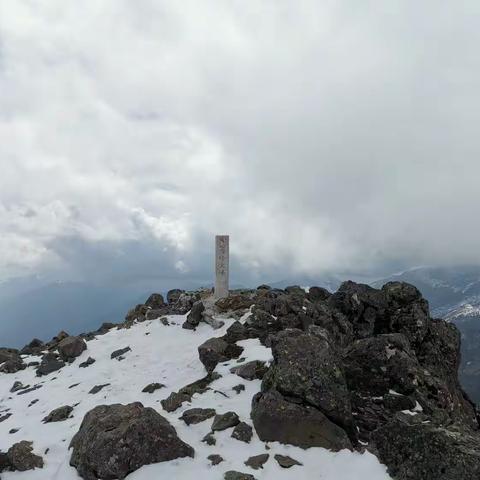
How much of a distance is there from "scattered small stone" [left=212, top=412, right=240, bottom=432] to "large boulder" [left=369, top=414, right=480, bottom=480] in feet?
16.5

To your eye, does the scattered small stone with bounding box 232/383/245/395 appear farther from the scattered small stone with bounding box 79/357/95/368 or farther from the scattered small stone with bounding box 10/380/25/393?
the scattered small stone with bounding box 10/380/25/393

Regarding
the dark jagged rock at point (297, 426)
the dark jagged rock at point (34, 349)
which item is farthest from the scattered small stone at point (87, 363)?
the dark jagged rock at point (297, 426)

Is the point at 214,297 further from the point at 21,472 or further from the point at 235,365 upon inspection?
the point at 21,472

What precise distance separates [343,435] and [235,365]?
798 centimetres

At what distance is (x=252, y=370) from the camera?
1988 cm

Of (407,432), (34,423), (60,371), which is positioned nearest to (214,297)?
(60,371)

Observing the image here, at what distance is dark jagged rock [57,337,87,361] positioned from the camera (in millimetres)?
30812

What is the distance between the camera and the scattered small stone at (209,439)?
48.1 feet

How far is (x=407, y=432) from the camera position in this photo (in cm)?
1288

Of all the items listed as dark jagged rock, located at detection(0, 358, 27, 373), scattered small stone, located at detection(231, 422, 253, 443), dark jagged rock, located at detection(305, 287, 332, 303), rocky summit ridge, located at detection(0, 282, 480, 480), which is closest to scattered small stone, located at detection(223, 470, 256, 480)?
rocky summit ridge, located at detection(0, 282, 480, 480)

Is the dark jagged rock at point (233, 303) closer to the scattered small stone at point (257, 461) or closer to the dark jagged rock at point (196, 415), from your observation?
the dark jagged rock at point (196, 415)

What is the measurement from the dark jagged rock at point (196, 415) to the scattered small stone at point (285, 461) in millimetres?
3810

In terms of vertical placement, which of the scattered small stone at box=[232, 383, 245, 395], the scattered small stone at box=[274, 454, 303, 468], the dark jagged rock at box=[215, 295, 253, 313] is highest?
the dark jagged rock at box=[215, 295, 253, 313]

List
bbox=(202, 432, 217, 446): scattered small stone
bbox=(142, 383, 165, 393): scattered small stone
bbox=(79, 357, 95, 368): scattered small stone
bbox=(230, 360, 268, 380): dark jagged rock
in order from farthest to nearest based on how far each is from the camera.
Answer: bbox=(79, 357, 95, 368): scattered small stone
bbox=(142, 383, 165, 393): scattered small stone
bbox=(230, 360, 268, 380): dark jagged rock
bbox=(202, 432, 217, 446): scattered small stone
